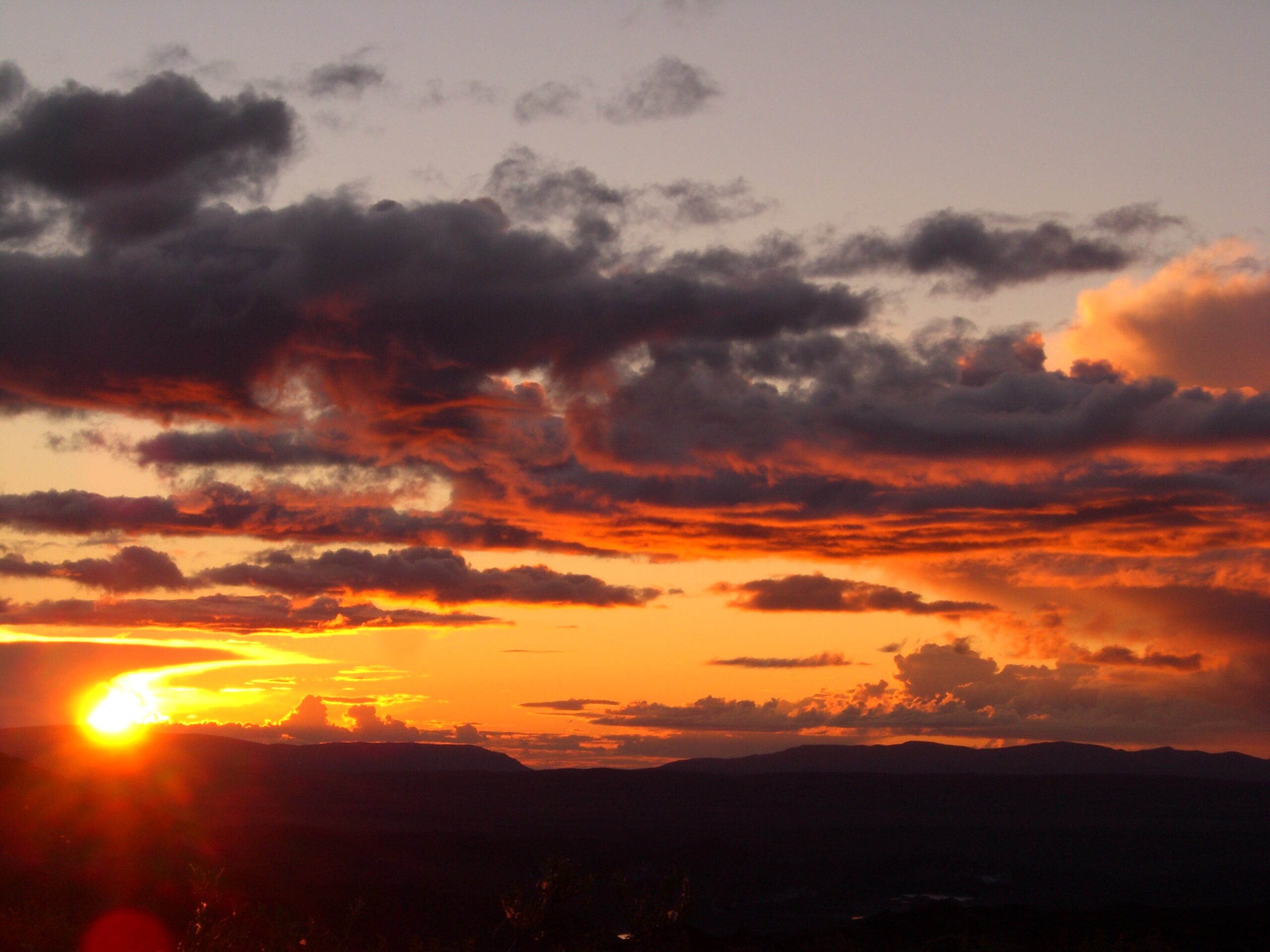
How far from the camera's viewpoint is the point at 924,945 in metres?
145

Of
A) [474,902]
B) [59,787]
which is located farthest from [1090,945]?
[59,787]

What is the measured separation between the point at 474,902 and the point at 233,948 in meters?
111

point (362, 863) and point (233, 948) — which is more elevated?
point (233, 948)

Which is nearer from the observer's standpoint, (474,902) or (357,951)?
(357,951)

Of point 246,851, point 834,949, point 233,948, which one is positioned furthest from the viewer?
point 246,851

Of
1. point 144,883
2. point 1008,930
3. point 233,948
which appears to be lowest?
point 1008,930

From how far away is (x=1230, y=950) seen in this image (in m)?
146

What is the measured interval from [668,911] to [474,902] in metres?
109

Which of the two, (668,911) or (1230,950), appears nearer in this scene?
(668,911)

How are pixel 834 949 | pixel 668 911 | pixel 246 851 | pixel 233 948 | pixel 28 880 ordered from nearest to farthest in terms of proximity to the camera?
pixel 233 948 → pixel 668 911 → pixel 28 880 → pixel 834 949 → pixel 246 851

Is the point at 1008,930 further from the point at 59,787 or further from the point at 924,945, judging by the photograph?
the point at 59,787

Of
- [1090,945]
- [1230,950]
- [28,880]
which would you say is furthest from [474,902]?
[1230,950]

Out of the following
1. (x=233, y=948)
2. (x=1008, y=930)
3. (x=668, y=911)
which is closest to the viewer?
(x=233, y=948)

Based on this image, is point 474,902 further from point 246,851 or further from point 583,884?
point 583,884
